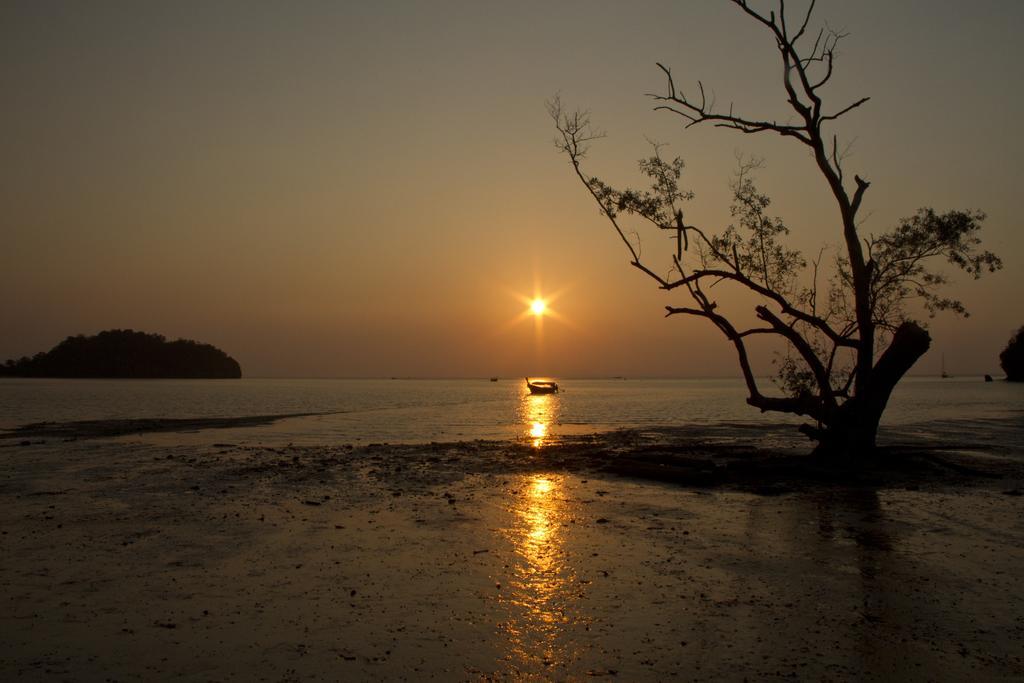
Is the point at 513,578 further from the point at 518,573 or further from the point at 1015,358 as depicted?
Result: the point at 1015,358

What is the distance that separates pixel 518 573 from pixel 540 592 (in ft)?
3.18

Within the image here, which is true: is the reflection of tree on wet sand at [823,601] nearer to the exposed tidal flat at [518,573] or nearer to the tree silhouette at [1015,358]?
the exposed tidal flat at [518,573]

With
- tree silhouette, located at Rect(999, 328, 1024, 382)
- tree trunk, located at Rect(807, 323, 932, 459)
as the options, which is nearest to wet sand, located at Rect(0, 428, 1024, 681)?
tree trunk, located at Rect(807, 323, 932, 459)

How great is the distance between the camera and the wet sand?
688 cm

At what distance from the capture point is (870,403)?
68.1 ft

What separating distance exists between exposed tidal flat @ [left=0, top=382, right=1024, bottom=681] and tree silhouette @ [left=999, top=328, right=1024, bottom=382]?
168034 mm

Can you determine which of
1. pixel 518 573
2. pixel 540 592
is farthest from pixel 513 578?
pixel 540 592

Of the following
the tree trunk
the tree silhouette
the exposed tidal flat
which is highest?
the tree silhouette

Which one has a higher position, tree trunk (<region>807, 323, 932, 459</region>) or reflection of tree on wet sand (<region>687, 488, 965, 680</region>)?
tree trunk (<region>807, 323, 932, 459</region>)

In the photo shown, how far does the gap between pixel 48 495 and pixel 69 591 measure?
29.3ft

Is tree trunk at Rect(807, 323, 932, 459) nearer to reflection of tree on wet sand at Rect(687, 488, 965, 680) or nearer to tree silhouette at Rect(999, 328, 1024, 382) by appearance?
reflection of tree on wet sand at Rect(687, 488, 965, 680)

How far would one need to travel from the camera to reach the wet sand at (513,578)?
688cm

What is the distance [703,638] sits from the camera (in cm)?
743

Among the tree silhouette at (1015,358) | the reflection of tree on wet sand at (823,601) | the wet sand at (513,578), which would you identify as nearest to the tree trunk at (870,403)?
the wet sand at (513,578)
